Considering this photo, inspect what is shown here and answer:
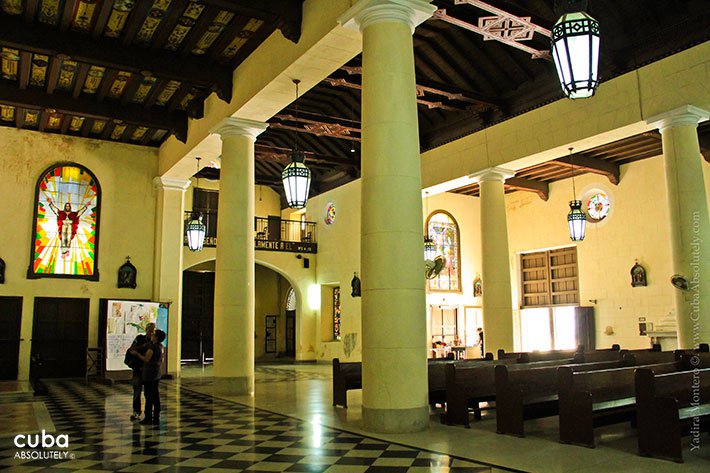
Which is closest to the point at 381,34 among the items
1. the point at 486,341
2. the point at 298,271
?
the point at 486,341

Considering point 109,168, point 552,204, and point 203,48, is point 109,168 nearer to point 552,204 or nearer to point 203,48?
point 203,48

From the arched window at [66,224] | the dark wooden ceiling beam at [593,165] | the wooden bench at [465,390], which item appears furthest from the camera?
the dark wooden ceiling beam at [593,165]

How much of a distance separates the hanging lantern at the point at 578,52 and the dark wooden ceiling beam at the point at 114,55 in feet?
26.3

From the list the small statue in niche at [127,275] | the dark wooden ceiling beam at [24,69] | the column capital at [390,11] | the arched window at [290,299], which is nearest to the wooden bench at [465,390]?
the column capital at [390,11]

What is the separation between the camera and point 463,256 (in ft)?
70.0

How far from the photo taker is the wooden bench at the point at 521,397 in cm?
639

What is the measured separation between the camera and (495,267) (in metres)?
13.1

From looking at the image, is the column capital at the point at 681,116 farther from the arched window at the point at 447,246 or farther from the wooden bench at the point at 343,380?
the arched window at the point at 447,246

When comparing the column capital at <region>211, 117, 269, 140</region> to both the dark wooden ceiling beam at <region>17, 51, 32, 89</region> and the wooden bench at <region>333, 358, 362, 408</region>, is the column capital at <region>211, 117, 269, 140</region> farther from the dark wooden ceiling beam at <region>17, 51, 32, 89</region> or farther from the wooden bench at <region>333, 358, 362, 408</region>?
the wooden bench at <region>333, 358, 362, 408</region>

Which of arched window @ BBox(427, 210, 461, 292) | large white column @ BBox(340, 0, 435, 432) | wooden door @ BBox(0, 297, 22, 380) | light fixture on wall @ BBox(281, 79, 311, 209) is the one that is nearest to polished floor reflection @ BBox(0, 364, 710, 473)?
large white column @ BBox(340, 0, 435, 432)

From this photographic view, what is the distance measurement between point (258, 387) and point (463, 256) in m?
11.0

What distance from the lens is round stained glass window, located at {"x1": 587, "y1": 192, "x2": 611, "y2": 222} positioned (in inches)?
695

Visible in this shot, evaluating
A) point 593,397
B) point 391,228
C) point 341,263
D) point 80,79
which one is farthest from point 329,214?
point 593,397

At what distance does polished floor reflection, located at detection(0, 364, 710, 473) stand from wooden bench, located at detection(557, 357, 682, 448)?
186 mm
